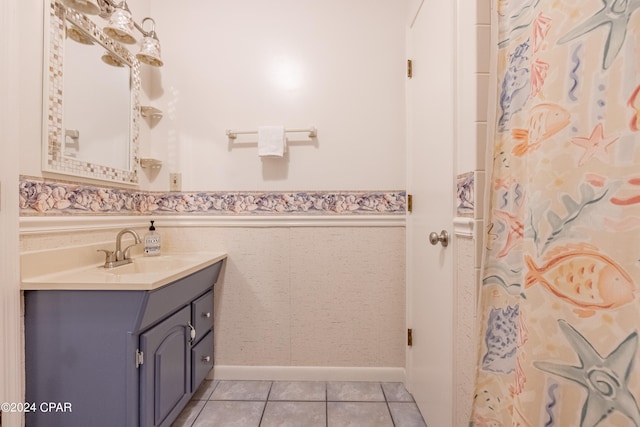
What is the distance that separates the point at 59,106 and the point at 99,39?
1.46 feet

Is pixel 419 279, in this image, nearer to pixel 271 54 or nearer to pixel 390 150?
pixel 390 150

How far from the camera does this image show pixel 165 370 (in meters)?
1.24

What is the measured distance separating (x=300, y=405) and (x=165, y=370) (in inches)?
29.3

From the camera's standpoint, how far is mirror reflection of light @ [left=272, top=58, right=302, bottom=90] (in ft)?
6.00

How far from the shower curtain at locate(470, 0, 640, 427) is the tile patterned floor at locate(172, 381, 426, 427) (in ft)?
3.18

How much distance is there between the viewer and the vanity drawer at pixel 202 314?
1.54 meters

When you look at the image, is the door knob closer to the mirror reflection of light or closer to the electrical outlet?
the mirror reflection of light

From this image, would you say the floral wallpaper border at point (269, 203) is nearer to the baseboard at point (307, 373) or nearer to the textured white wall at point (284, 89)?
the textured white wall at point (284, 89)

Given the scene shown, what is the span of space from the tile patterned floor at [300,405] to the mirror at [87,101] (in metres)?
1.31

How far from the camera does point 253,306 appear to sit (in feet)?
6.03

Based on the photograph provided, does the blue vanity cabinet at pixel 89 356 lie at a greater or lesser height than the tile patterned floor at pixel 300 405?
greater

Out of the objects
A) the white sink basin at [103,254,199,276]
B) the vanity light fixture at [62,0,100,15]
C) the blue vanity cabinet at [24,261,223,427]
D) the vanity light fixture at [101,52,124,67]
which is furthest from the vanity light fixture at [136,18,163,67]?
the blue vanity cabinet at [24,261,223,427]

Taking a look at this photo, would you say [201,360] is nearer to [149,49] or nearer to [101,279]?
[101,279]

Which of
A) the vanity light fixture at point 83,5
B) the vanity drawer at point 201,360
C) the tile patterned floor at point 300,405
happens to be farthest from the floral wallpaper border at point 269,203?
the tile patterned floor at point 300,405
